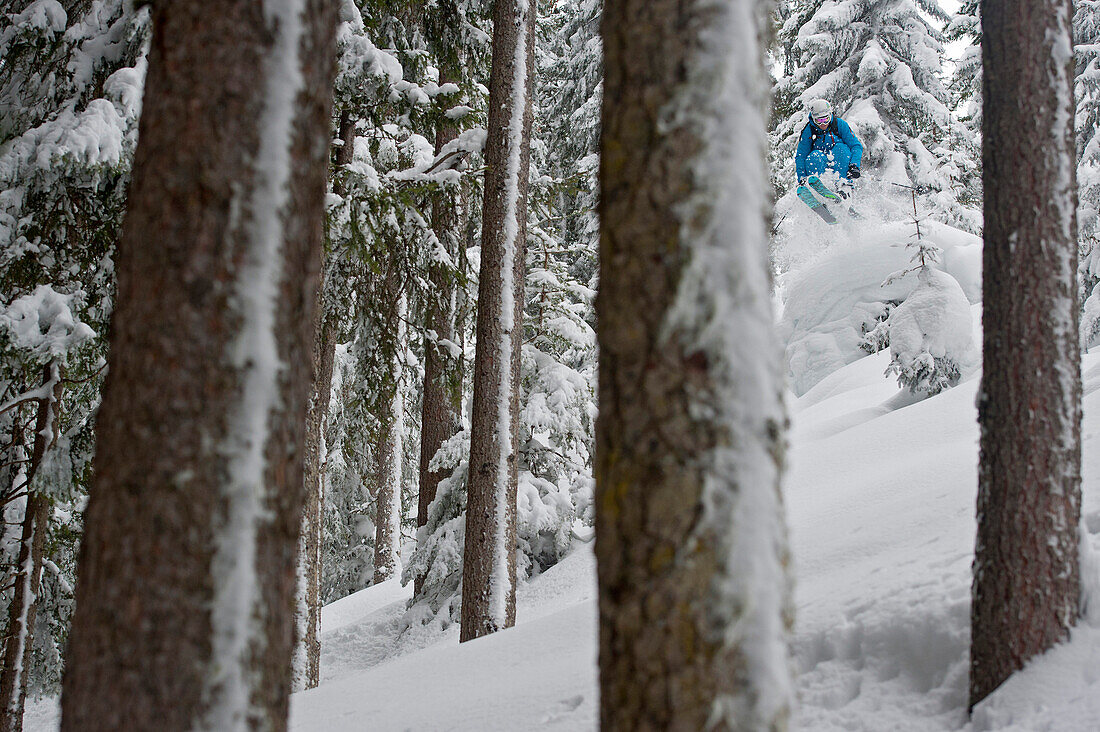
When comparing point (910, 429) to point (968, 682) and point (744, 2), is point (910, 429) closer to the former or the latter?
point (968, 682)

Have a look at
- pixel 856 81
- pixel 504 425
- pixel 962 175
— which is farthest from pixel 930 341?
pixel 856 81

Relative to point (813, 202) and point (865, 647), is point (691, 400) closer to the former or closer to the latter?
point (865, 647)

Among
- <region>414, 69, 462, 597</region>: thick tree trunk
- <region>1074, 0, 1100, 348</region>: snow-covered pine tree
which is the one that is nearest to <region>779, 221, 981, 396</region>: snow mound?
<region>1074, 0, 1100, 348</region>: snow-covered pine tree

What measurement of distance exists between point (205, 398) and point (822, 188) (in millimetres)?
9513

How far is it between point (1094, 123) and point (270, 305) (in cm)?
1501

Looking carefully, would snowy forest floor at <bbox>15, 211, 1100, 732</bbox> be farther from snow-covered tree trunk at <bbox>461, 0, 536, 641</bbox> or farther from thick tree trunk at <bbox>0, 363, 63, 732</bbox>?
thick tree trunk at <bbox>0, 363, 63, 732</bbox>

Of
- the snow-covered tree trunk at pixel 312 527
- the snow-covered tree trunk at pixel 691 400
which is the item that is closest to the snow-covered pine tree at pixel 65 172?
the snow-covered tree trunk at pixel 312 527

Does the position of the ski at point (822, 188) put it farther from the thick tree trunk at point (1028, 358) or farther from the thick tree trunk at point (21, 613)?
the thick tree trunk at point (21, 613)

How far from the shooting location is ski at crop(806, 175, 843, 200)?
10000 mm

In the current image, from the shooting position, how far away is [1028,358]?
3285 millimetres

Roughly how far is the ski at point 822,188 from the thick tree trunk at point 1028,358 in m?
6.66

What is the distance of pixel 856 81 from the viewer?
706 inches

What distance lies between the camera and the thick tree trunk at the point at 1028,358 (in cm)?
321

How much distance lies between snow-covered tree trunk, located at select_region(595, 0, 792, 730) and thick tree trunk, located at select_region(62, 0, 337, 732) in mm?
793
